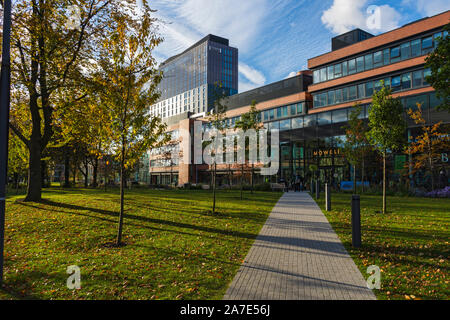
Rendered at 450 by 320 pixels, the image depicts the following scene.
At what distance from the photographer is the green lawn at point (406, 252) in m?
4.75

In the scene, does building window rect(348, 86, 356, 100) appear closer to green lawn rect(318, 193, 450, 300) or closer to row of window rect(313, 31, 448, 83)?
row of window rect(313, 31, 448, 83)

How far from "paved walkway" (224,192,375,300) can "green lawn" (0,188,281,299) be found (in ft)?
1.13

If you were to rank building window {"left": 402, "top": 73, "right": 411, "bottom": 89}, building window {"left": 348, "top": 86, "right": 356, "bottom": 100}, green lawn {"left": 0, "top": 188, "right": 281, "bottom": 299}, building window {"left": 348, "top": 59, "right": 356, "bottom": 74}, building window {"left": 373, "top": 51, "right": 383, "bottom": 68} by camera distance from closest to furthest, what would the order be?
green lawn {"left": 0, "top": 188, "right": 281, "bottom": 299}
building window {"left": 402, "top": 73, "right": 411, "bottom": 89}
building window {"left": 373, "top": 51, "right": 383, "bottom": 68}
building window {"left": 348, "top": 86, "right": 356, "bottom": 100}
building window {"left": 348, "top": 59, "right": 356, "bottom": 74}

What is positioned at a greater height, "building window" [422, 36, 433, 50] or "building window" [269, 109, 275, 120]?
"building window" [422, 36, 433, 50]

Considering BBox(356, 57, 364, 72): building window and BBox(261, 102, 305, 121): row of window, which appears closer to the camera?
BBox(356, 57, 364, 72): building window

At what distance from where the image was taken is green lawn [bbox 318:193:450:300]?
4750mm

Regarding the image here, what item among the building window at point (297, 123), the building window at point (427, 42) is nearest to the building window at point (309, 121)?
the building window at point (297, 123)

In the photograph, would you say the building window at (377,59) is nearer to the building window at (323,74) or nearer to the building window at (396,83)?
the building window at (396,83)

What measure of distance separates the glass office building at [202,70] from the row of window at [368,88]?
237 ft

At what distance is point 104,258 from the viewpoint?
21.5 feet

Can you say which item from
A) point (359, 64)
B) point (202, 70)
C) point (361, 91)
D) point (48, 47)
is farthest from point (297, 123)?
point (202, 70)

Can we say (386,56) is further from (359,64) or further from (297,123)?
(297,123)

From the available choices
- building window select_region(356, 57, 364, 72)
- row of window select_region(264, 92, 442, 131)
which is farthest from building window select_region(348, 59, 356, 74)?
row of window select_region(264, 92, 442, 131)
